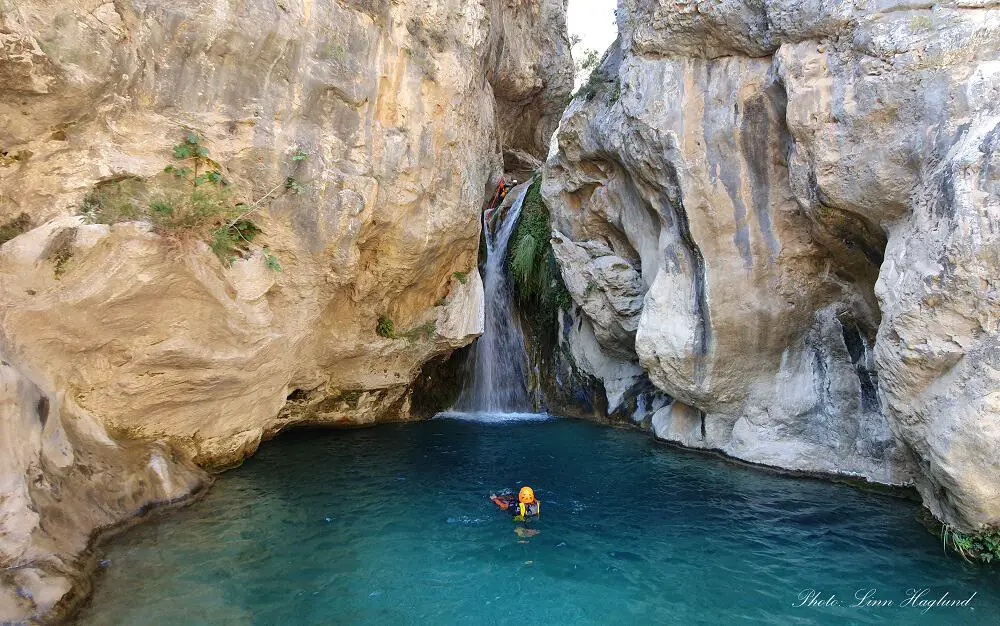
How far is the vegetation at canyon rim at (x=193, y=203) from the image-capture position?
727 cm

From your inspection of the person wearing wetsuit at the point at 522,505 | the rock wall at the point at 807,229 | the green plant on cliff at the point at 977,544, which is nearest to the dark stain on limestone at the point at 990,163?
the rock wall at the point at 807,229

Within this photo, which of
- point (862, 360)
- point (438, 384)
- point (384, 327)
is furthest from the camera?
point (438, 384)

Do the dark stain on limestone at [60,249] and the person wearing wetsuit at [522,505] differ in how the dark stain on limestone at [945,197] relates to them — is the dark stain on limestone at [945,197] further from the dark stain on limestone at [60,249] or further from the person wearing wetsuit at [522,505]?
the dark stain on limestone at [60,249]

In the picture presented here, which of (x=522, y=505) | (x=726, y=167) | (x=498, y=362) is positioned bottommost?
(x=522, y=505)

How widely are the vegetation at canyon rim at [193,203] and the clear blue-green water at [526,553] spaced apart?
3.80 meters

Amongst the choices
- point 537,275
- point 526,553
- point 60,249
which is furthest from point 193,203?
point 537,275

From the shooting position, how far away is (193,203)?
7.75 meters

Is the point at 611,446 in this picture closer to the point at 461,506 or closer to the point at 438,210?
the point at 461,506

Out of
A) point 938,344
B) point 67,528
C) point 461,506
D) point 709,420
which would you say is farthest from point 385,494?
point 938,344

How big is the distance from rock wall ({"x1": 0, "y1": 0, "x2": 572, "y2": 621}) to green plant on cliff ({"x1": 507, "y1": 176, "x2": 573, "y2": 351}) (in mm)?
3659

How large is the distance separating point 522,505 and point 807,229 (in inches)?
261

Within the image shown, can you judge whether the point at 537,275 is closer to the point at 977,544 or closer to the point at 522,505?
the point at 522,505

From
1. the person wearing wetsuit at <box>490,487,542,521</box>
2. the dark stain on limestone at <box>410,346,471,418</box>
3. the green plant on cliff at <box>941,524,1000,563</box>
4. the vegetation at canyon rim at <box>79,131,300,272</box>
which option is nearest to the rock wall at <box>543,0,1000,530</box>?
the green plant on cliff at <box>941,524,1000,563</box>

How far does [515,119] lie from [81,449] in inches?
758
